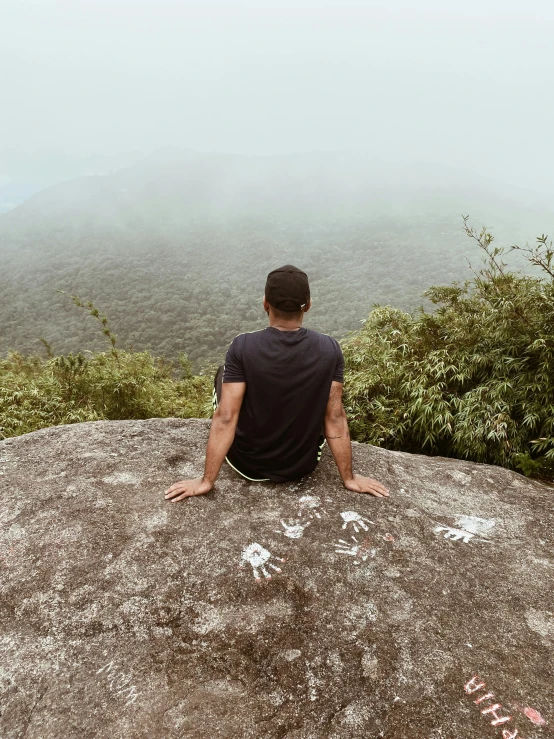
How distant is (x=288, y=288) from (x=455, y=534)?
2055 millimetres

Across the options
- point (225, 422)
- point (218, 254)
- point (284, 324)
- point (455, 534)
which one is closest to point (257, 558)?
point (225, 422)

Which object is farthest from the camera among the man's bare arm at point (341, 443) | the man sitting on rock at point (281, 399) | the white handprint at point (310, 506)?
the man's bare arm at point (341, 443)

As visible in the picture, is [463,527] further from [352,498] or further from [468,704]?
[468,704]

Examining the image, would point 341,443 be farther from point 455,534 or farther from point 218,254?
point 218,254

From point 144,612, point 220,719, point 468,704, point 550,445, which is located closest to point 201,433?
point 144,612

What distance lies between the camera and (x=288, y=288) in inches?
116

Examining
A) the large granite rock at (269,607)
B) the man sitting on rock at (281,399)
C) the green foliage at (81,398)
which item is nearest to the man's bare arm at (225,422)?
the man sitting on rock at (281,399)

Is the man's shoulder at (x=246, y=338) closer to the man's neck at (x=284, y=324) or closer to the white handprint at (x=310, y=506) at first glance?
the man's neck at (x=284, y=324)

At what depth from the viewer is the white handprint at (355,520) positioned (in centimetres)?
310

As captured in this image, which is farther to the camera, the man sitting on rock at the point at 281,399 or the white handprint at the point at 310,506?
the white handprint at the point at 310,506

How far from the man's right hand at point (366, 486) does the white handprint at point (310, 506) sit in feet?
0.95

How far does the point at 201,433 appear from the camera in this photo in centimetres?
450

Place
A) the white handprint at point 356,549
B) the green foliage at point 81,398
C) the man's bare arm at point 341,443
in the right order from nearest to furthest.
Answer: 1. the white handprint at point 356,549
2. the man's bare arm at point 341,443
3. the green foliage at point 81,398

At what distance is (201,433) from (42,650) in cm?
246
